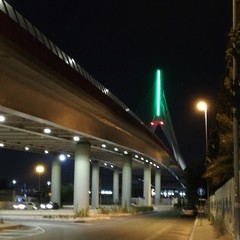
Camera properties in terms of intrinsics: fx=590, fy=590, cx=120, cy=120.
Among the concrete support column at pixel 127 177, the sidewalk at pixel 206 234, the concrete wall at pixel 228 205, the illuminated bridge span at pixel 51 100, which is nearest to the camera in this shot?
the concrete wall at pixel 228 205

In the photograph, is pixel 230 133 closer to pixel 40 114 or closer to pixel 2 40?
pixel 2 40

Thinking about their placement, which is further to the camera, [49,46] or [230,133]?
[49,46]

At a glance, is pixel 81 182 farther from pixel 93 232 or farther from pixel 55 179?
pixel 55 179

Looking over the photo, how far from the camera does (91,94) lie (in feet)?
135

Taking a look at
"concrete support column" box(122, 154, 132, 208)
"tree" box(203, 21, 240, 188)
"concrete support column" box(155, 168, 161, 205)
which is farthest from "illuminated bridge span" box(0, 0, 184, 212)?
"concrete support column" box(155, 168, 161, 205)

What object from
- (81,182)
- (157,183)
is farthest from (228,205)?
(157,183)

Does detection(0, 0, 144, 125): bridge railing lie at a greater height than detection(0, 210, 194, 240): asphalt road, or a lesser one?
greater

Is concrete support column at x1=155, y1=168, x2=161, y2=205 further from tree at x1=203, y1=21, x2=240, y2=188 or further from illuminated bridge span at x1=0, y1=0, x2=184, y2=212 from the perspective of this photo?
tree at x1=203, y1=21, x2=240, y2=188

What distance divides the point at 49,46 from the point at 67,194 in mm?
99932

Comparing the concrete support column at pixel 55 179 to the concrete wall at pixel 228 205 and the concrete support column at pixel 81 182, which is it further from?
the concrete wall at pixel 228 205

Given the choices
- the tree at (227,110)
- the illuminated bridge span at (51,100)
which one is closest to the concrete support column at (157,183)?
the illuminated bridge span at (51,100)

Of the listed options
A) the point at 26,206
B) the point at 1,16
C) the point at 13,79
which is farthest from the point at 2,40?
the point at 26,206

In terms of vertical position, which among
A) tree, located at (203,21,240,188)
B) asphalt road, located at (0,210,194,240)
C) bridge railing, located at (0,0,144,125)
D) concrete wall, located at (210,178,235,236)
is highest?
bridge railing, located at (0,0,144,125)

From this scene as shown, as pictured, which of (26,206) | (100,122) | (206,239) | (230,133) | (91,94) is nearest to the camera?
(230,133)
